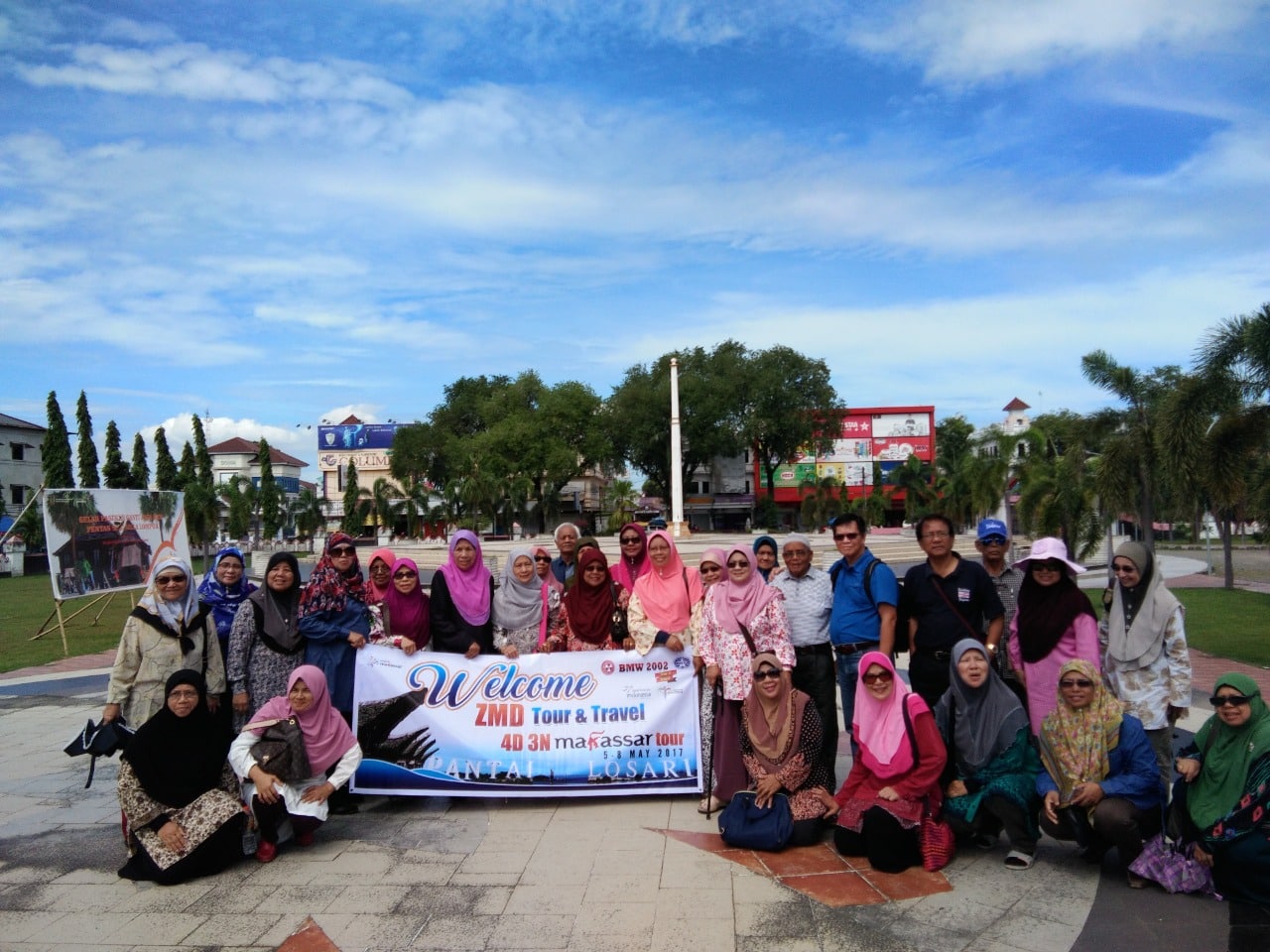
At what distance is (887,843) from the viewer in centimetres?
431

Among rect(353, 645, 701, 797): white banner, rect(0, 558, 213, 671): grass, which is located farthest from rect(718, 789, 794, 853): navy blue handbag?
rect(0, 558, 213, 671): grass

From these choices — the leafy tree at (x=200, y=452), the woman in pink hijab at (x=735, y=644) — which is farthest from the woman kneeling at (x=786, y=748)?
the leafy tree at (x=200, y=452)

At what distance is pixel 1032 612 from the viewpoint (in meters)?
4.85

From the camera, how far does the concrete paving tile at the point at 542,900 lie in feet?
13.1

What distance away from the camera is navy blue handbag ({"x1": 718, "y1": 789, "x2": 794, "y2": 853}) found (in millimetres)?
4590

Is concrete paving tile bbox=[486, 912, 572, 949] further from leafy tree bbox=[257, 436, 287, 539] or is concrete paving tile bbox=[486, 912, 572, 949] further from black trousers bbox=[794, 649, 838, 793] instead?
leafy tree bbox=[257, 436, 287, 539]

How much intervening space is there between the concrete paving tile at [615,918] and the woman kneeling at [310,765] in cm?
167

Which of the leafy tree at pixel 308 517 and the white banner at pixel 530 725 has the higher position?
the leafy tree at pixel 308 517

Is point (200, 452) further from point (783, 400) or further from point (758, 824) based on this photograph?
point (758, 824)

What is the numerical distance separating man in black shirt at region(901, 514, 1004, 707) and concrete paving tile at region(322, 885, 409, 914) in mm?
2843

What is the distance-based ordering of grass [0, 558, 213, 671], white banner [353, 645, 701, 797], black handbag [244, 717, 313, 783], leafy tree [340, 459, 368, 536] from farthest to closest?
leafy tree [340, 459, 368, 536]
grass [0, 558, 213, 671]
white banner [353, 645, 701, 797]
black handbag [244, 717, 313, 783]

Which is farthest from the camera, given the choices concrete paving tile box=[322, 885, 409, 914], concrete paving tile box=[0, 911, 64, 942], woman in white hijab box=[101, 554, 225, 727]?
woman in white hijab box=[101, 554, 225, 727]

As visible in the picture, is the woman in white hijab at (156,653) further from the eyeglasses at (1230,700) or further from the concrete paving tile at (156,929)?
the eyeglasses at (1230,700)

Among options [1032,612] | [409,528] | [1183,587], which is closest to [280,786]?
[1032,612]
